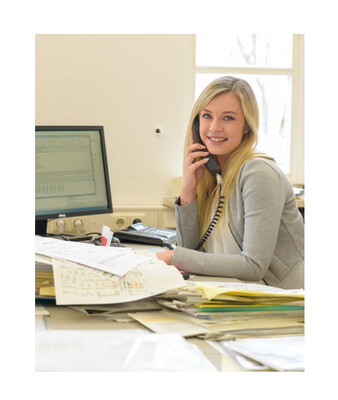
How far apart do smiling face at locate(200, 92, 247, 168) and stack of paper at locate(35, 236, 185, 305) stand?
2.38ft

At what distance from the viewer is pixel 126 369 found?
0.59 metres

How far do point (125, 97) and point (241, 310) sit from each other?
2116mm

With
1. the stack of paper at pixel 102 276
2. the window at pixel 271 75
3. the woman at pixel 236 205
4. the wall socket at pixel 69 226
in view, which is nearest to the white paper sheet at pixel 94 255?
the stack of paper at pixel 102 276

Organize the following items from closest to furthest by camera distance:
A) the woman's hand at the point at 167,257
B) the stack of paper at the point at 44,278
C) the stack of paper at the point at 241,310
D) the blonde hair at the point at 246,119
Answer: the stack of paper at the point at 241,310, the stack of paper at the point at 44,278, the woman's hand at the point at 167,257, the blonde hair at the point at 246,119

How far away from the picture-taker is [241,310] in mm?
799

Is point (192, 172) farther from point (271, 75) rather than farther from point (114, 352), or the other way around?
point (271, 75)

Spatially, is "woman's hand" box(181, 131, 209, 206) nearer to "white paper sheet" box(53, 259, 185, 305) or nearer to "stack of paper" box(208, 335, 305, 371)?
"white paper sheet" box(53, 259, 185, 305)

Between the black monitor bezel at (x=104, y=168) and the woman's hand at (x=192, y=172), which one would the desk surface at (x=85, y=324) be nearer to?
the woman's hand at (x=192, y=172)

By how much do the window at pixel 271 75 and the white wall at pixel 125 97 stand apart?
241 millimetres

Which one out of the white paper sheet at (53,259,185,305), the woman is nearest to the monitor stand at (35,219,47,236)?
the woman

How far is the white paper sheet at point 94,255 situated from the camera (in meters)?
0.93
